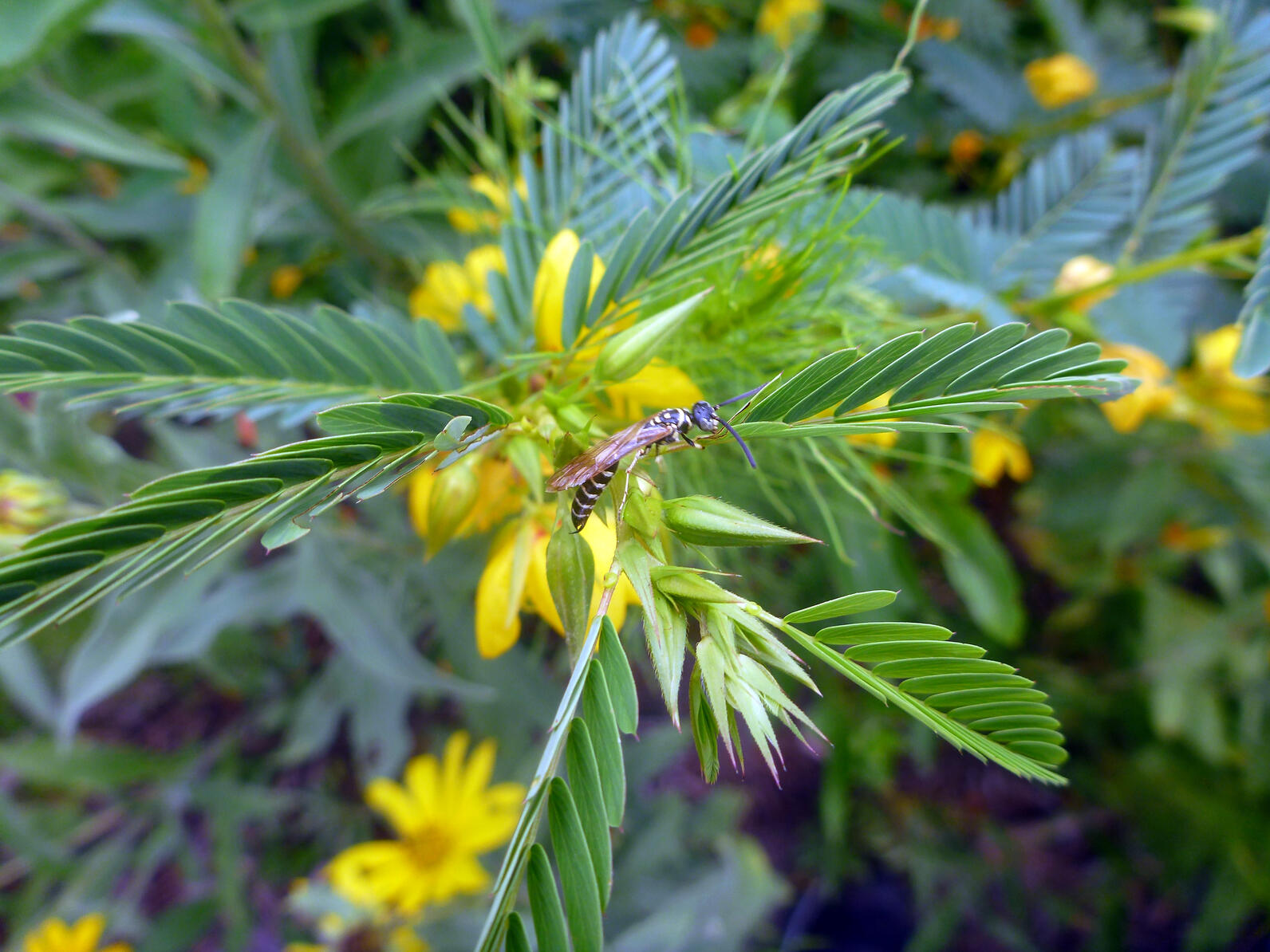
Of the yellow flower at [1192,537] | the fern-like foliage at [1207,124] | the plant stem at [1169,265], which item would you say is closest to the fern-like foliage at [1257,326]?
the plant stem at [1169,265]

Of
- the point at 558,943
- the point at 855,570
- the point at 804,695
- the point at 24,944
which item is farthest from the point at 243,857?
the point at 558,943

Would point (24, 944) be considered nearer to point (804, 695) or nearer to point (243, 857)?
point (243, 857)

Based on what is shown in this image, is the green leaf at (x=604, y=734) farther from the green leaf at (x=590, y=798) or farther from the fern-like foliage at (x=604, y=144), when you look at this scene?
the fern-like foliage at (x=604, y=144)

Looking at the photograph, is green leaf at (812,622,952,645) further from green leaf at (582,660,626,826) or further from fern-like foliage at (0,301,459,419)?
fern-like foliage at (0,301,459,419)

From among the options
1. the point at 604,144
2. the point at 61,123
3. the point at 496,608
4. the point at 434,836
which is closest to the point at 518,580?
the point at 496,608

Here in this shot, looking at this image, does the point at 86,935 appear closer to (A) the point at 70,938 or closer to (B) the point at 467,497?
(A) the point at 70,938
